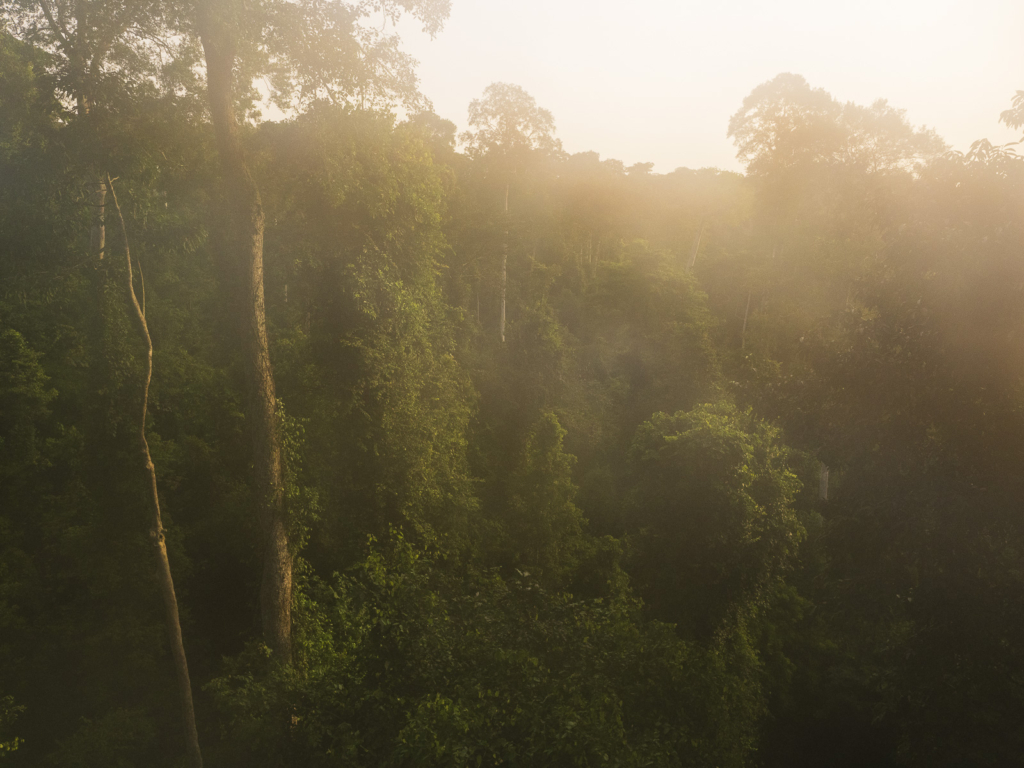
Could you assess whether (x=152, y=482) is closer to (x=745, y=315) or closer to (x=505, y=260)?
(x=505, y=260)

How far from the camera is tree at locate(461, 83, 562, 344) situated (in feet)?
80.0

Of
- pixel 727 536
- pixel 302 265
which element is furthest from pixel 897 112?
pixel 302 265

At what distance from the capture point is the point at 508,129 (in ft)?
82.4

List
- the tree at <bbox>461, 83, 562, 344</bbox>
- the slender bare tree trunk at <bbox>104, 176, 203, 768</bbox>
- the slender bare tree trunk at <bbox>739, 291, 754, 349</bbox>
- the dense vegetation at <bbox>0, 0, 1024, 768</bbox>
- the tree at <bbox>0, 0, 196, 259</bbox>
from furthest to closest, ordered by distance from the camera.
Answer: the slender bare tree trunk at <bbox>739, 291, 754, 349</bbox>
the tree at <bbox>461, 83, 562, 344</bbox>
the slender bare tree trunk at <bbox>104, 176, 203, 768</bbox>
the tree at <bbox>0, 0, 196, 259</bbox>
the dense vegetation at <bbox>0, 0, 1024, 768</bbox>

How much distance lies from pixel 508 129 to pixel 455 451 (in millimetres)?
15369

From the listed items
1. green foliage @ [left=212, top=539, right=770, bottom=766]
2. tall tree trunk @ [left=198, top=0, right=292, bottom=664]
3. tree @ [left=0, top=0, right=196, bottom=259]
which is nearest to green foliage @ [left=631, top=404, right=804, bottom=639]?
green foliage @ [left=212, top=539, right=770, bottom=766]

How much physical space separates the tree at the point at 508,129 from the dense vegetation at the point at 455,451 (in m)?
0.13

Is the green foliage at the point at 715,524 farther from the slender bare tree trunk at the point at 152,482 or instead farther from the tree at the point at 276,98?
the slender bare tree trunk at the point at 152,482

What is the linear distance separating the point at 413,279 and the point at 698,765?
36.5 feet

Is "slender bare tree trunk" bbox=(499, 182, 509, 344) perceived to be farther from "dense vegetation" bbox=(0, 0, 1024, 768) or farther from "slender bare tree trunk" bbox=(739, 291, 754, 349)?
"slender bare tree trunk" bbox=(739, 291, 754, 349)

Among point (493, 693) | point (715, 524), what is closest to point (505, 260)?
point (715, 524)

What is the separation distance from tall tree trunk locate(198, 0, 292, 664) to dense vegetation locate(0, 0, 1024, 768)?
7 centimetres

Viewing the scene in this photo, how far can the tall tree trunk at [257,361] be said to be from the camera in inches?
384

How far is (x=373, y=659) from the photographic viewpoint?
6633 mm
